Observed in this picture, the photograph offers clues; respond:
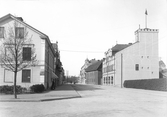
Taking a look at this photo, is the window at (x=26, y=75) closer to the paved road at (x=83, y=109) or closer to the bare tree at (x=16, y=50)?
the bare tree at (x=16, y=50)

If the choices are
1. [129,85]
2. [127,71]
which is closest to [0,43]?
[129,85]

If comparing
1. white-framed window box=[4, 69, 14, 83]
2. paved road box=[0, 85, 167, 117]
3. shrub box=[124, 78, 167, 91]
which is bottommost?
shrub box=[124, 78, 167, 91]

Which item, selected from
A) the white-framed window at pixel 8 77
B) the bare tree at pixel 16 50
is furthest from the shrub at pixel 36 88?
the bare tree at pixel 16 50

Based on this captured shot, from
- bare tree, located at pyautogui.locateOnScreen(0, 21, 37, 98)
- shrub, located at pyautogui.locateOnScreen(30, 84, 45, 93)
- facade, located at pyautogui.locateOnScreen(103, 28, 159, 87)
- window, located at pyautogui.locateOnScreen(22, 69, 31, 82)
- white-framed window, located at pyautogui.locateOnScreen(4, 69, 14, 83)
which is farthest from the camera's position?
facade, located at pyautogui.locateOnScreen(103, 28, 159, 87)

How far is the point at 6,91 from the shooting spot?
75.2 ft

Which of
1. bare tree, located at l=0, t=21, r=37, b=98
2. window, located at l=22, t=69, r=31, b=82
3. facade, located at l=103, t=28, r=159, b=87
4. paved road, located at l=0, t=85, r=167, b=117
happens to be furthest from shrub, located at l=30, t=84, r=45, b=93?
facade, located at l=103, t=28, r=159, b=87

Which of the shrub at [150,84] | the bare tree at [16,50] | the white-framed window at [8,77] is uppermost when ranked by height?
the bare tree at [16,50]

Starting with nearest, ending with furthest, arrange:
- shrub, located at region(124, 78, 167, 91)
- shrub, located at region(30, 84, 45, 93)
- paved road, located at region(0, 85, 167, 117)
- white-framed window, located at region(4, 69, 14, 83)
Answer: paved road, located at region(0, 85, 167, 117)
shrub, located at region(30, 84, 45, 93)
white-framed window, located at region(4, 69, 14, 83)
shrub, located at region(124, 78, 167, 91)

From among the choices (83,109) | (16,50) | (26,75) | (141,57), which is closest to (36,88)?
(26,75)

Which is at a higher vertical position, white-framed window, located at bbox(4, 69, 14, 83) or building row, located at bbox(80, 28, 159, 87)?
building row, located at bbox(80, 28, 159, 87)

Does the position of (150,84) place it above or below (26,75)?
below

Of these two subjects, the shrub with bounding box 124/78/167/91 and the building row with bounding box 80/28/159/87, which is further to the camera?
the building row with bounding box 80/28/159/87

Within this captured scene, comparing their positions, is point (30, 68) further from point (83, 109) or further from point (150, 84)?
point (150, 84)

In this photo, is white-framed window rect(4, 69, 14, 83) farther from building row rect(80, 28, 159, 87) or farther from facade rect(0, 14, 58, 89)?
building row rect(80, 28, 159, 87)
